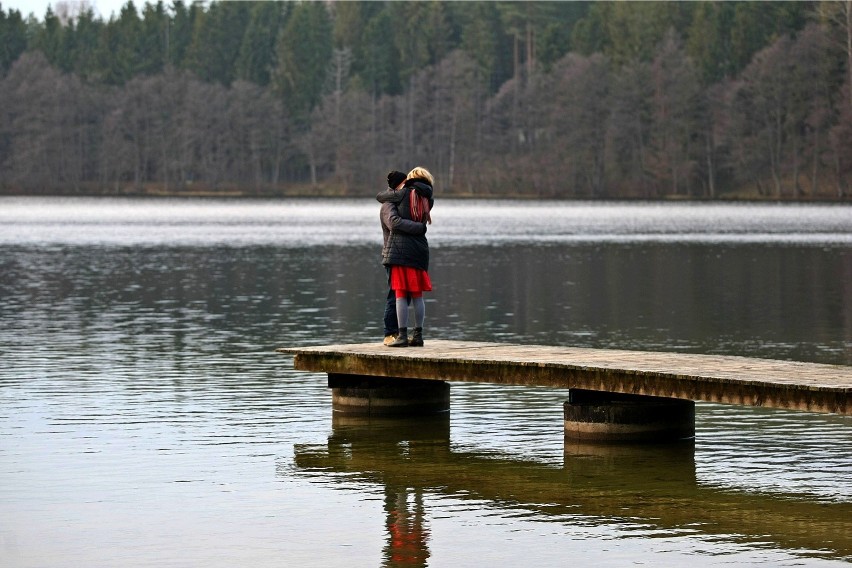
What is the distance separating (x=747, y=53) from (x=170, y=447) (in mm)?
141583

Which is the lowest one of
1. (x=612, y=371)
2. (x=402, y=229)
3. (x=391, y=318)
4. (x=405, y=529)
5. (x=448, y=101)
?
(x=405, y=529)

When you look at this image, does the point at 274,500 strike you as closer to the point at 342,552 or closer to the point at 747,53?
the point at 342,552

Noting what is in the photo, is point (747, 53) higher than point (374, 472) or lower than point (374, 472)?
higher

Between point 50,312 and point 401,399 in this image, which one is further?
point 50,312

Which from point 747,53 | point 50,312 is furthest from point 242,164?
point 50,312

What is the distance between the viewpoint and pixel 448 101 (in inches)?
6713

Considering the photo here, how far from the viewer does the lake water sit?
11.5 m

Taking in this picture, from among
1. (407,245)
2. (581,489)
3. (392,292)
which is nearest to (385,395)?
(392,292)

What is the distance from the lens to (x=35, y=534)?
38.5 feet

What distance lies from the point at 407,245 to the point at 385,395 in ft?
5.01

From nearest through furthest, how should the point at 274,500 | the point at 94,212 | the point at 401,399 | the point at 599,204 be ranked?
the point at 274,500
the point at 401,399
the point at 94,212
the point at 599,204

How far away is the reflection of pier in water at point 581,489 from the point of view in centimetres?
1188

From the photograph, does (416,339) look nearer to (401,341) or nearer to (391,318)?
(401,341)

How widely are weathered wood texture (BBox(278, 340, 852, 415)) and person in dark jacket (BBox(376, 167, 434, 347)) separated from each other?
1.33ft
